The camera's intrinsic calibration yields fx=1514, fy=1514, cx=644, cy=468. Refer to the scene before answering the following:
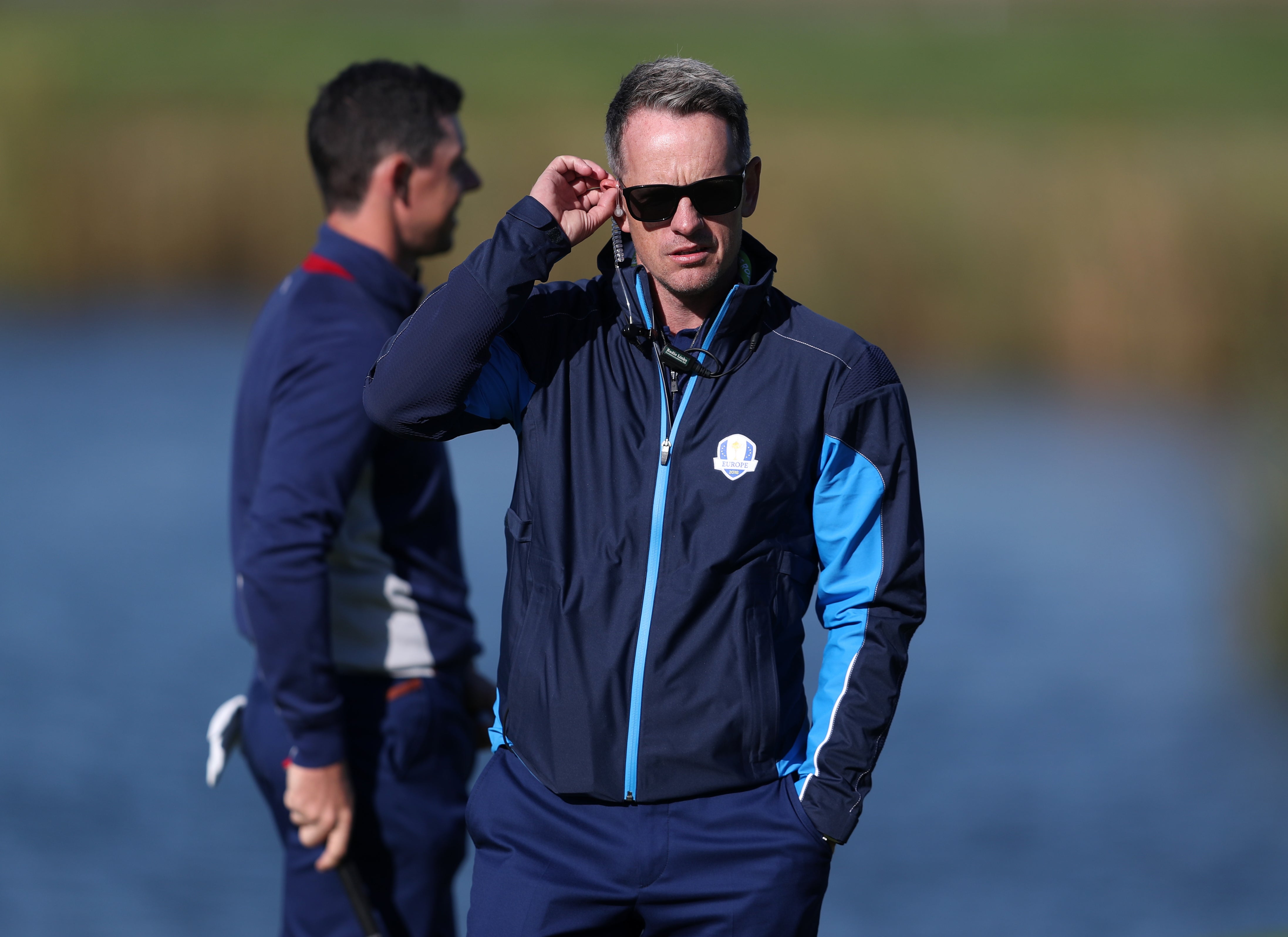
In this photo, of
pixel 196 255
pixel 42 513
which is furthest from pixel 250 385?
pixel 196 255

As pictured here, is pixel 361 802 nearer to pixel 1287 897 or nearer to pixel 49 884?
pixel 49 884

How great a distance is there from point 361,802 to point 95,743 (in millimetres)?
5907

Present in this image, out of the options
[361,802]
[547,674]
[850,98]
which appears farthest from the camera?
[850,98]

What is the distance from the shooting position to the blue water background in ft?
23.2

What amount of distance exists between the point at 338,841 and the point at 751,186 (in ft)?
4.70

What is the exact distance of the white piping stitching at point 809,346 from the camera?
2.21m

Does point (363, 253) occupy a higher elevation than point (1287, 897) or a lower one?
higher

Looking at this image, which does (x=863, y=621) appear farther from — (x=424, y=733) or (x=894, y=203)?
(x=894, y=203)

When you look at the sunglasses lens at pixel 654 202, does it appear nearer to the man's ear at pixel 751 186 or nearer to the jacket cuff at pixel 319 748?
the man's ear at pixel 751 186

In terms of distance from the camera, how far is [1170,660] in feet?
30.7

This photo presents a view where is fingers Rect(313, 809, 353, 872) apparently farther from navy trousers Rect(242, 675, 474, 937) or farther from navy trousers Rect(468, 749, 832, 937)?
navy trousers Rect(468, 749, 832, 937)

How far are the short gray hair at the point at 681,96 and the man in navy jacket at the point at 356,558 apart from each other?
859 millimetres

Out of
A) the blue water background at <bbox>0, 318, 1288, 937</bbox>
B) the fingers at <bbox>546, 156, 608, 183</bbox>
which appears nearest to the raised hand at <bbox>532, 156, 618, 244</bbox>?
the fingers at <bbox>546, 156, 608, 183</bbox>

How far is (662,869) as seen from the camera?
2.13 meters
